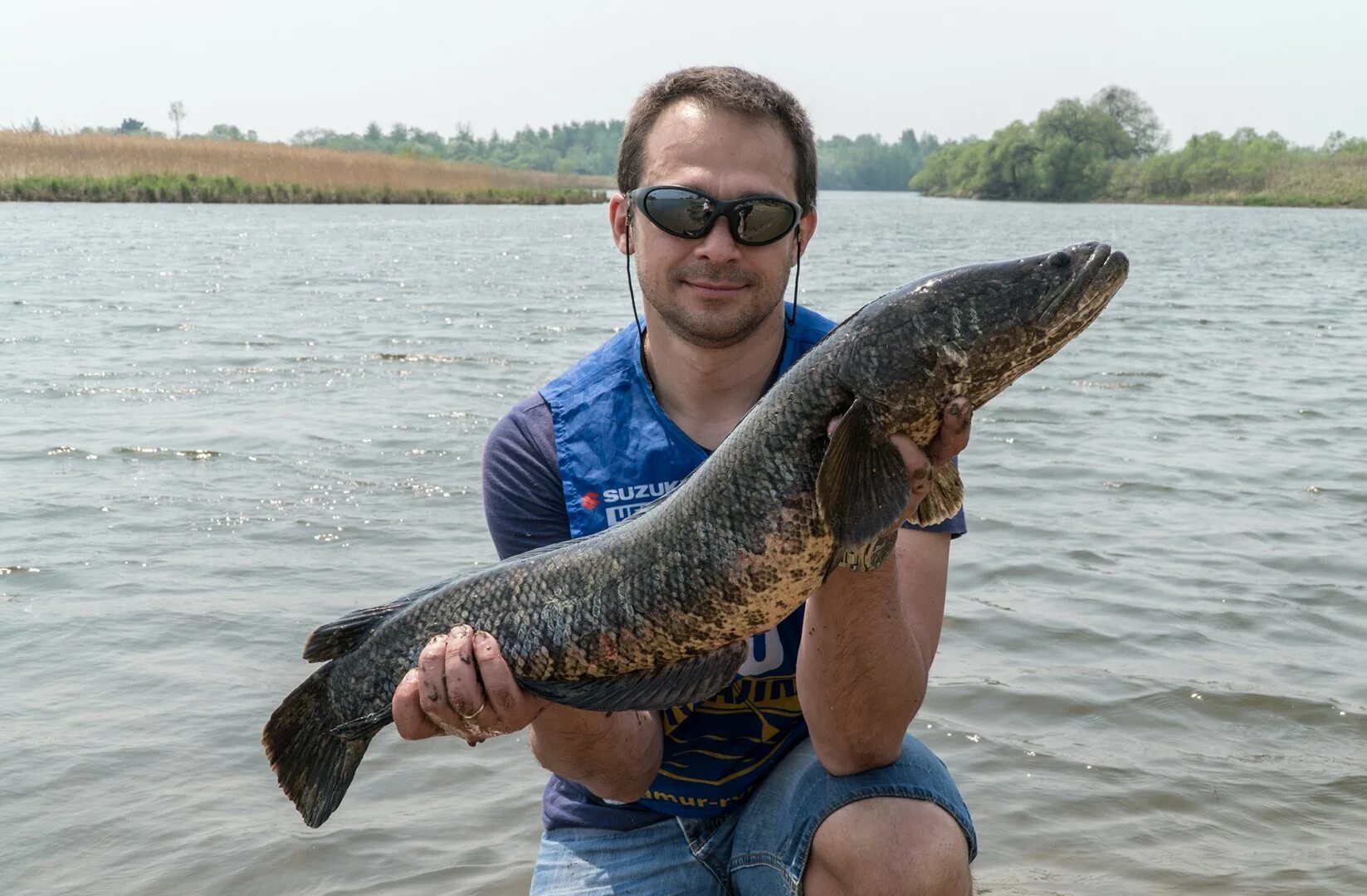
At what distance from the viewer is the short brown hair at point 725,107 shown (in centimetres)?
333

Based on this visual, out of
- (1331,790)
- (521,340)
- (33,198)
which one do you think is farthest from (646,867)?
(33,198)

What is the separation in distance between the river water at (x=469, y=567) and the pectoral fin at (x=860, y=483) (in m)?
2.12

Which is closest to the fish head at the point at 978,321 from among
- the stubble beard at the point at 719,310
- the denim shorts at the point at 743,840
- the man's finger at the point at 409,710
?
the stubble beard at the point at 719,310

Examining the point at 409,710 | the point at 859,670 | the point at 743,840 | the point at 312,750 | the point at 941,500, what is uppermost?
the point at 941,500

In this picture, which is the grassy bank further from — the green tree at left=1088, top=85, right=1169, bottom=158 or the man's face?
the green tree at left=1088, top=85, right=1169, bottom=158

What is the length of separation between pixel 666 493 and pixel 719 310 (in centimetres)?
51

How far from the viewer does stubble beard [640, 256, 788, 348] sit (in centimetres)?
324

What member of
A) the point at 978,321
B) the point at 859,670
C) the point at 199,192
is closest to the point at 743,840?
the point at 859,670

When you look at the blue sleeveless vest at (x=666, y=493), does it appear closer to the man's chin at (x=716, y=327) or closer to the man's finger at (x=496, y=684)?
the man's chin at (x=716, y=327)

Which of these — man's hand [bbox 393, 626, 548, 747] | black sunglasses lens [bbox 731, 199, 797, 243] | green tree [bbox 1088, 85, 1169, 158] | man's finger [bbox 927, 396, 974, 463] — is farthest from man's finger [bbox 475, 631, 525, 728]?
green tree [bbox 1088, 85, 1169, 158]

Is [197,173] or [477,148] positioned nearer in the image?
[197,173]

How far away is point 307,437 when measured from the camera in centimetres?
973

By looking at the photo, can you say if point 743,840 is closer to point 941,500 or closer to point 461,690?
point 461,690

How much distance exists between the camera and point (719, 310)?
3244mm
